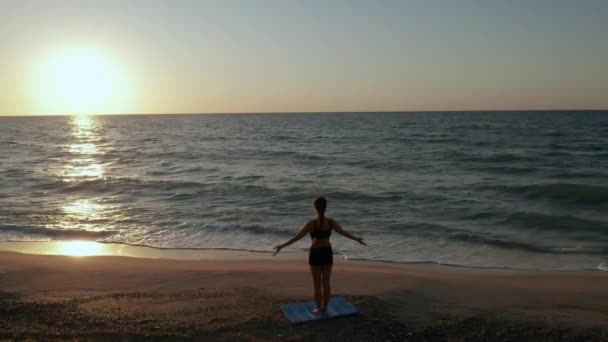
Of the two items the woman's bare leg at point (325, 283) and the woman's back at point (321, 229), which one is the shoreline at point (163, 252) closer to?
the woman's bare leg at point (325, 283)

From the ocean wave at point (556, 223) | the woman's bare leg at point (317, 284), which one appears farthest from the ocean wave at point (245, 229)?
the woman's bare leg at point (317, 284)

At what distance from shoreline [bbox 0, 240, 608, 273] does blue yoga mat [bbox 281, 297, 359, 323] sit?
3.26m

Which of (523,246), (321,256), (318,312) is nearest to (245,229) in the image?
(523,246)

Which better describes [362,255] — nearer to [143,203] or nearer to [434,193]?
[434,193]

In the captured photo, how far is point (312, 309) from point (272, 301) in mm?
840

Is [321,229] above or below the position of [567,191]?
above

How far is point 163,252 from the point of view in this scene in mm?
11742

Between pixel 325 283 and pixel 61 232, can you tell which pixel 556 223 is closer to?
pixel 325 283

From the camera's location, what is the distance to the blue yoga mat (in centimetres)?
681

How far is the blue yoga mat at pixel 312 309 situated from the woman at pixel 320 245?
11 cm

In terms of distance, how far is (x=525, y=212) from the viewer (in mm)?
15391

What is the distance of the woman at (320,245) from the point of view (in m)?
6.53

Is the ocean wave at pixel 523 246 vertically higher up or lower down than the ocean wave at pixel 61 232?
higher up

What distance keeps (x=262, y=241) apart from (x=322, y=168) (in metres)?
14.8
